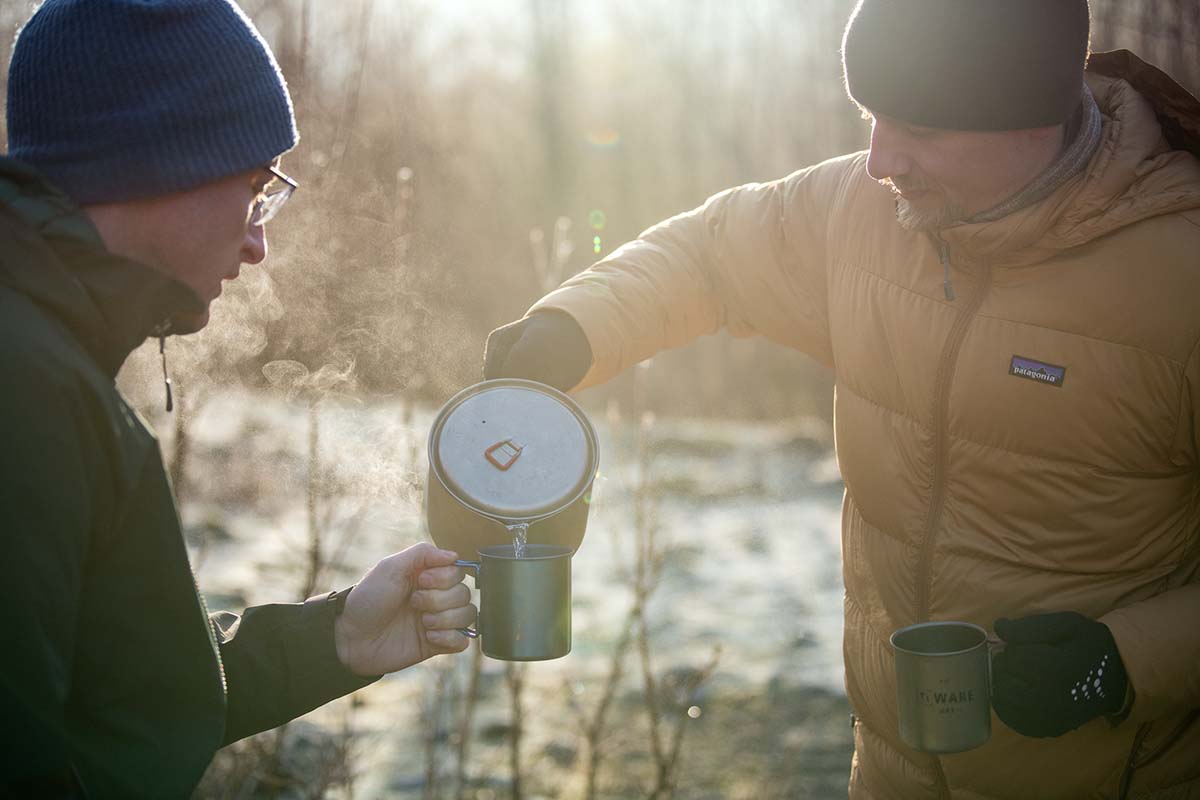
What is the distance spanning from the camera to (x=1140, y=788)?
A: 212cm

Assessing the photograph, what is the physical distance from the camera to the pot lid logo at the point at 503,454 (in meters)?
1.99

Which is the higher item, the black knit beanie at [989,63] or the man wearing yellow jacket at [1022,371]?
the black knit beanie at [989,63]

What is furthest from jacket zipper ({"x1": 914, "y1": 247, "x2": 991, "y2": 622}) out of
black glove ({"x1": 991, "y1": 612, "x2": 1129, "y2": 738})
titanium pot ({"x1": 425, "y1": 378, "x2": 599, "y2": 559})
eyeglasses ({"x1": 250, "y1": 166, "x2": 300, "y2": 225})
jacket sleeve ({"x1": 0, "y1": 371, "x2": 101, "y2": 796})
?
jacket sleeve ({"x1": 0, "y1": 371, "x2": 101, "y2": 796})

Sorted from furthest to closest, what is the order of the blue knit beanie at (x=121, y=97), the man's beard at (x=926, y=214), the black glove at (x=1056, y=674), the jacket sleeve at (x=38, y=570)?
the man's beard at (x=926, y=214), the black glove at (x=1056, y=674), the blue knit beanie at (x=121, y=97), the jacket sleeve at (x=38, y=570)

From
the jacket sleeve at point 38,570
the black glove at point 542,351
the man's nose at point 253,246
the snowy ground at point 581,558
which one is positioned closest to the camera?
the jacket sleeve at point 38,570

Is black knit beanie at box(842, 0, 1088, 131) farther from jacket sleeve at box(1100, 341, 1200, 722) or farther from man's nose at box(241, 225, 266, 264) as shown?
man's nose at box(241, 225, 266, 264)

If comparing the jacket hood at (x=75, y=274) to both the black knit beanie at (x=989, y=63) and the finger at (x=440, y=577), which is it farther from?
the black knit beanie at (x=989, y=63)

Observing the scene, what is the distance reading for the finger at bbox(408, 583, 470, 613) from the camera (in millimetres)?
1957

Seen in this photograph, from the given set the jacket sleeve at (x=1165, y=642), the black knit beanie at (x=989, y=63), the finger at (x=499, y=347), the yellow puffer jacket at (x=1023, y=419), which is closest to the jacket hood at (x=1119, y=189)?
the yellow puffer jacket at (x=1023, y=419)

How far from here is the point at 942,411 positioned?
6.98ft

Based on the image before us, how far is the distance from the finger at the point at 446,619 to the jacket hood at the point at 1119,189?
1134 millimetres

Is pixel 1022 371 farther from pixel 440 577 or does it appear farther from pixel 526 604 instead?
pixel 440 577

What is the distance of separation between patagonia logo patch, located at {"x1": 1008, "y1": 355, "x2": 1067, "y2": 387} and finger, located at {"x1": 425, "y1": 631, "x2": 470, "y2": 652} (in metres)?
1.12

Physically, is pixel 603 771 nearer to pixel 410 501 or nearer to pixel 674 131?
pixel 410 501
